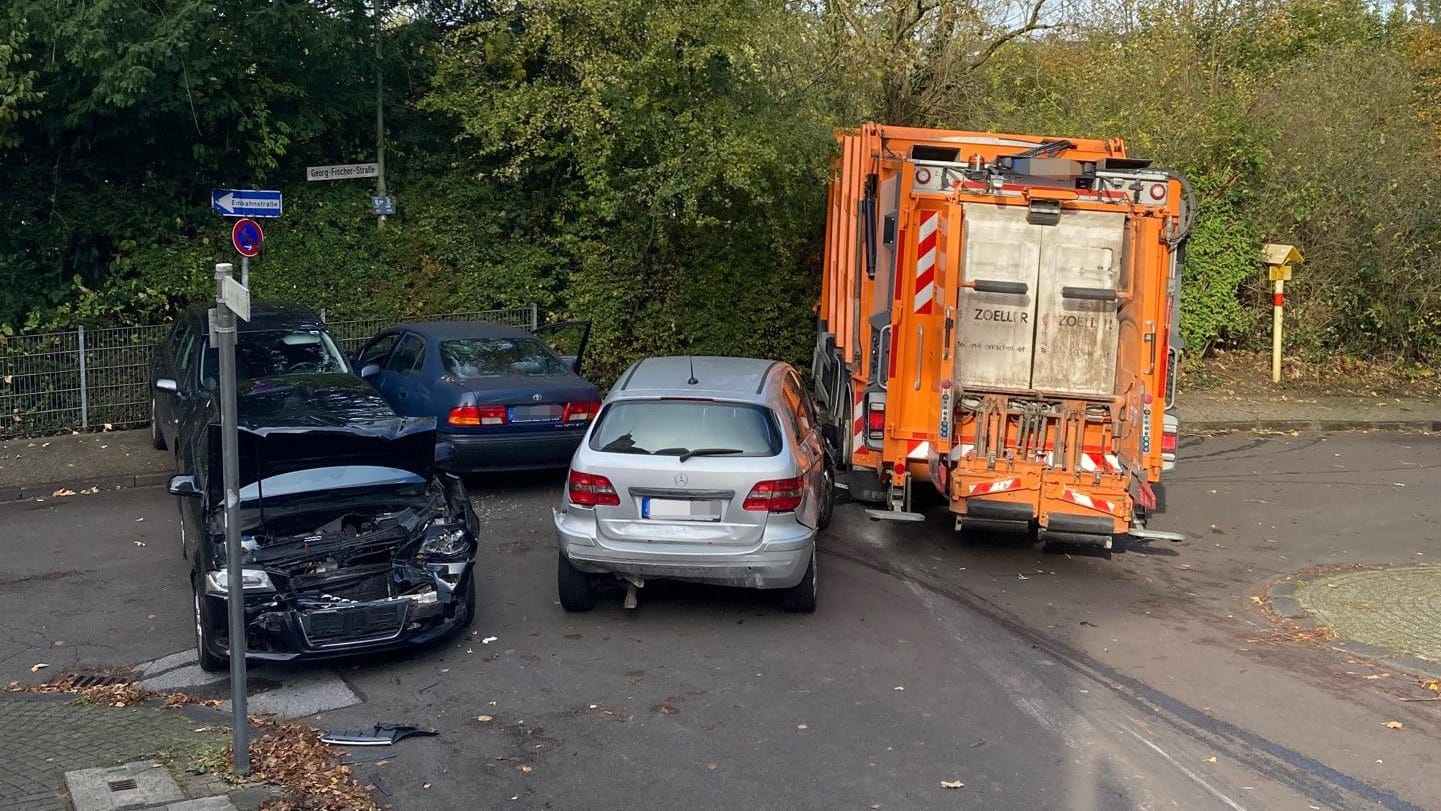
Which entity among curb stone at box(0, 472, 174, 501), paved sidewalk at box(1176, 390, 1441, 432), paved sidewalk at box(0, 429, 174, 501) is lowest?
curb stone at box(0, 472, 174, 501)

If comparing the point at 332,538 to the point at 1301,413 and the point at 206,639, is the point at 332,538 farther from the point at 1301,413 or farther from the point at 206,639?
the point at 1301,413

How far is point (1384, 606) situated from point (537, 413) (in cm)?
719

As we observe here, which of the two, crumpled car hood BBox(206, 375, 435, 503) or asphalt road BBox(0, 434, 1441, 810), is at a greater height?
crumpled car hood BBox(206, 375, 435, 503)

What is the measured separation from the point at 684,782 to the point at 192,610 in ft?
14.4

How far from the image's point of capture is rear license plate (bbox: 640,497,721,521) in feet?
26.4

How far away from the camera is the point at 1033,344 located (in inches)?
393

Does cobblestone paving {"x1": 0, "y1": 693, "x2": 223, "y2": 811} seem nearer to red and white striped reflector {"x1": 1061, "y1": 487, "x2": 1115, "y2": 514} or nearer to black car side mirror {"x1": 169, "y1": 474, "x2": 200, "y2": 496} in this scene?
black car side mirror {"x1": 169, "y1": 474, "x2": 200, "y2": 496}

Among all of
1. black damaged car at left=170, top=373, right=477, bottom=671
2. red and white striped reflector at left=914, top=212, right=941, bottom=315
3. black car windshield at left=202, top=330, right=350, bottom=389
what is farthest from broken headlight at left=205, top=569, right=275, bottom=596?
red and white striped reflector at left=914, top=212, right=941, bottom=315

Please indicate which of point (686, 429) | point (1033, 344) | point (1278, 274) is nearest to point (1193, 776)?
point (686, 429)

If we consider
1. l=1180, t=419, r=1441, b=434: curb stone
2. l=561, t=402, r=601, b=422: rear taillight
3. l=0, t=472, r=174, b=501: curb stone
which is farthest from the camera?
l=1180, t=419, r=1441, b=434: curb stone

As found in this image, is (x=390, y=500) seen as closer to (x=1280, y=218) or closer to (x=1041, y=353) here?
(x=1041, y=353)

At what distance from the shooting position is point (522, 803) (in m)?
5.78

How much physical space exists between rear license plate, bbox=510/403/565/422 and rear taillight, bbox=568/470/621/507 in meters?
3.74

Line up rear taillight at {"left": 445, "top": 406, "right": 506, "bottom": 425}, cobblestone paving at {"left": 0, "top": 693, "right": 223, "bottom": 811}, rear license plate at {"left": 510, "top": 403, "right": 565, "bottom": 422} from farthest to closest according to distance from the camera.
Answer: rear license plate at {"left": 510, "top": 403, "right": 565, "bottom": 422} < rear taillight at {"left": 445, "top": 406, "right": 506, "bottom": 425} < cobblestone paving at {"left": 0, "top": 693, "right": 223, "bottom": 811}
